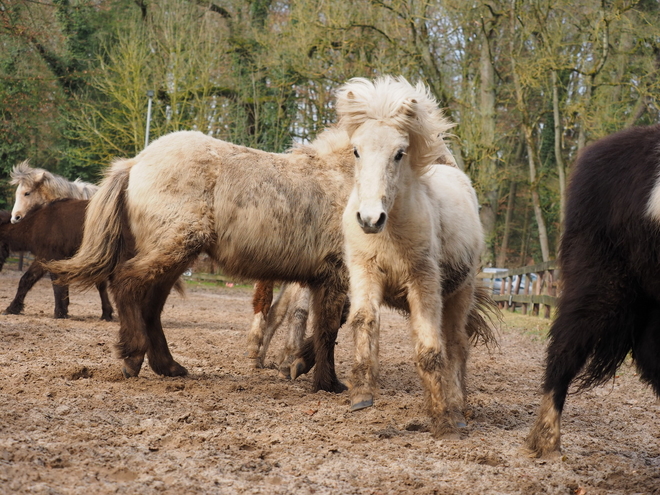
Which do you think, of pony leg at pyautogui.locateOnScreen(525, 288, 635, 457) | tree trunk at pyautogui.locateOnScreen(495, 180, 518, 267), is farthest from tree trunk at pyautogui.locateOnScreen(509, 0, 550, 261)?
pony leg at pyautogui.locateOnScreen(525, 288, 635, 457)

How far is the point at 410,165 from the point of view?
473 cm

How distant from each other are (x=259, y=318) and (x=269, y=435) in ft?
11.0

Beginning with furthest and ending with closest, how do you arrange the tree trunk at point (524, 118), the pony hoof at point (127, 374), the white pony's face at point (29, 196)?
the tree trunk at point (524, 118)
the white pony's face at point (29, 196)
the pony hoof at point (127, 374)

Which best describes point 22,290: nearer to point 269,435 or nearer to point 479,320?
point 479,320

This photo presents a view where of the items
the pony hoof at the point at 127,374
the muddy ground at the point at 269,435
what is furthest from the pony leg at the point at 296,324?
the pony hoof at the point at 127,374

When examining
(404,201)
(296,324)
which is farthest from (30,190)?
(404,201)

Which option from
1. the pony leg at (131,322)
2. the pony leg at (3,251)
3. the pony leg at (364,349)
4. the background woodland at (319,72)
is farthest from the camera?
the background woodland at (319,72)

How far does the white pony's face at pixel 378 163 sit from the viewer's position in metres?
4.12

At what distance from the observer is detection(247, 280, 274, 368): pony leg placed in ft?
24.0

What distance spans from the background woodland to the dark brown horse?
163 inches

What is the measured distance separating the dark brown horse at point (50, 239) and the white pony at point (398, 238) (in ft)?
22.7

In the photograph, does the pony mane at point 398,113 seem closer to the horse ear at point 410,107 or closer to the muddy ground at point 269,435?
the horse ear at point 410,107

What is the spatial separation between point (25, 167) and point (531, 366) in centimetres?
1101

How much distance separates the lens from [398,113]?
4508 millimetres
